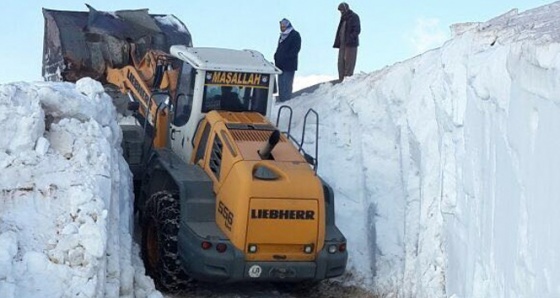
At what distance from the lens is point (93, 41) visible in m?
15.8

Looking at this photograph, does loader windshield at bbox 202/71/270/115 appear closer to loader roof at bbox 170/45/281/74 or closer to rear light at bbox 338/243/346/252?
loader roof at bbox 170/45/281/74

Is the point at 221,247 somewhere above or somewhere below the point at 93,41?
below

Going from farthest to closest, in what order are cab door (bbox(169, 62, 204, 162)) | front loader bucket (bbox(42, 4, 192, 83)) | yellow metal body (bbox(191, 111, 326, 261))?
front loader bucket (bbox(42, 4, 192, 83))
cab door (bbox(169, 62, 204, 162))
yellow metal body (bbox(191, 111, 326, 261))

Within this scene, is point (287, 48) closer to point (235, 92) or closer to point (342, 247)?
point (235, 92)

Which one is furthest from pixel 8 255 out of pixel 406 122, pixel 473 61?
pixel 406 122

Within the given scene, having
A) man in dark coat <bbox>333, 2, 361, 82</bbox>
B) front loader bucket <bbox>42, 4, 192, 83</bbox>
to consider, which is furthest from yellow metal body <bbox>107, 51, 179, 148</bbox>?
man in dark coat <bbox>333, 2, 361, 82</bbox>

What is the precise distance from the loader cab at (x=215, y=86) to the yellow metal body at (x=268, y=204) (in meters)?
0.84

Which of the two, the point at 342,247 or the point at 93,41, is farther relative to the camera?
the point at 93,41

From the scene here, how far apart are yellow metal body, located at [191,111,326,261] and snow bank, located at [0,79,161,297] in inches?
43.3

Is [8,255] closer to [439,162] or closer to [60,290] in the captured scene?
[60,290]

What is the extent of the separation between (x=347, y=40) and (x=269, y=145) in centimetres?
646

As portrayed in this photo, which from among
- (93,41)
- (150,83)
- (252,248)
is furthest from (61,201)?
(93,41)

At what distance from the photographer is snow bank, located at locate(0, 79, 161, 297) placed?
9.39 m

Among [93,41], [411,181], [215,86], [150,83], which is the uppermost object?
[215,86]
